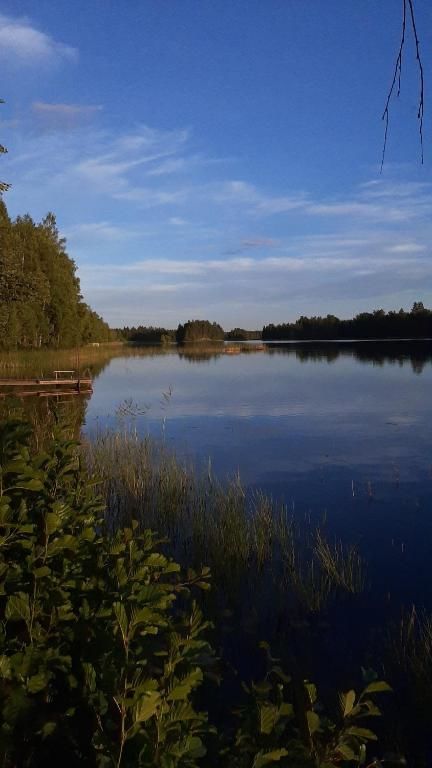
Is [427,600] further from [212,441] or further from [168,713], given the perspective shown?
[212,441]

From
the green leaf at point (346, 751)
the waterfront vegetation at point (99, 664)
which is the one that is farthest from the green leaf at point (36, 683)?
the green leaf at point (346, 751)

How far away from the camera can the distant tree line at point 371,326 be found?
123562 mm

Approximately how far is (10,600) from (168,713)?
0.79m

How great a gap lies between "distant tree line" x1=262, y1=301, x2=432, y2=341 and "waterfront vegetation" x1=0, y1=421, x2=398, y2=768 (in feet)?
413

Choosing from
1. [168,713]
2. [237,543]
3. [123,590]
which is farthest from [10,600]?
[237,543]

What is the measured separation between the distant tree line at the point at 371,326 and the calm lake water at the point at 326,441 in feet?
311

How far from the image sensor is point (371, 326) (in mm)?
136500

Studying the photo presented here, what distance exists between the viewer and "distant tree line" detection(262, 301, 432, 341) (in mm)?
123562

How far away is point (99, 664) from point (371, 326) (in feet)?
463

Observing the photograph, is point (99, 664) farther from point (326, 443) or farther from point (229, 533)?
point (326, 443)

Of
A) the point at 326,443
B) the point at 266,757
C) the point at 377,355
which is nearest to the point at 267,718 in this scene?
the point at 266,757

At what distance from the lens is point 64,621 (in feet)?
7.45

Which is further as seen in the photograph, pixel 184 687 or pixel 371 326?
pixel 371 326

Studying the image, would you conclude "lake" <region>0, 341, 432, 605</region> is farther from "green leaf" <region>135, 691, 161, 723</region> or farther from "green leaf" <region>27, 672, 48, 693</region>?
"green leaf" <region>135, 691, 161, 723</region>
